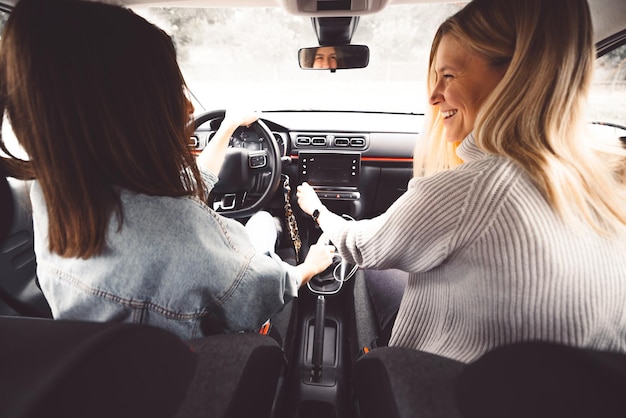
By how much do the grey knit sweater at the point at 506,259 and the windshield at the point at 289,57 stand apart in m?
1.32

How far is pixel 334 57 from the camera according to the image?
2020 mm

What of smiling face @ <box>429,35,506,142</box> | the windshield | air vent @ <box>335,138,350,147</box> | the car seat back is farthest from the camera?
air vent @ <box>335,138,350,147</box>

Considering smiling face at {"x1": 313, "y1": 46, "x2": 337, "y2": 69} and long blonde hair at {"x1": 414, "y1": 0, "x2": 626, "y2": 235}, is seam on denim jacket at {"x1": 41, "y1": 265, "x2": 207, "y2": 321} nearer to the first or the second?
long blonde hair at {"x1": 414, "y1": 0, "x2": 626, "y2": 235}

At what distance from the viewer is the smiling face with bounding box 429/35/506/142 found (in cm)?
94

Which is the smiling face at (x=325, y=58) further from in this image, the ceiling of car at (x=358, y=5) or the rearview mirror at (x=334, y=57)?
the ceiling of car at (x=358, y=5)

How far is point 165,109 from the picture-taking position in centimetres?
79

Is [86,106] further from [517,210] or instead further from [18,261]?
[18,261]

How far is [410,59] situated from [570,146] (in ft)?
10.1

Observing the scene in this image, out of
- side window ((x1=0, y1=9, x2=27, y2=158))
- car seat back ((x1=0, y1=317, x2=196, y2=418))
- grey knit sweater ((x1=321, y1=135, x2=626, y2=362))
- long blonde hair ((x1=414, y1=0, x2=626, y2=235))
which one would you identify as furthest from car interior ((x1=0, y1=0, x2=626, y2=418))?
long blonde hair ((x1=414, y1=0, x2=626, y2=235))

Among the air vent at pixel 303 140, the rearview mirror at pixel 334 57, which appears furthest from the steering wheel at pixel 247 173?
the rearview mirror at pixel 334 57

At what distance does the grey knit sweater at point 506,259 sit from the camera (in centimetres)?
70

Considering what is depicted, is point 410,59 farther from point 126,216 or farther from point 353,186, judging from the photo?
point 126,216

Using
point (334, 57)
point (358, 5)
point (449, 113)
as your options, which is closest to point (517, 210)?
point (449, 113)

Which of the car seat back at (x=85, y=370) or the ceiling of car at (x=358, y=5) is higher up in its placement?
the ceiling of car at (x=358, y=5)
